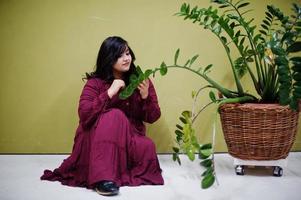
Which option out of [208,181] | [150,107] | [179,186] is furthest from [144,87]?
[208,181]

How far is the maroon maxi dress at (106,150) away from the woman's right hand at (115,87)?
3 centimetres

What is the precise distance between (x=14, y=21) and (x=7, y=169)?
1.09 m

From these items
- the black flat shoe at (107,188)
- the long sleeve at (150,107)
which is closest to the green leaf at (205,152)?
the black flat shoe at (107,188)

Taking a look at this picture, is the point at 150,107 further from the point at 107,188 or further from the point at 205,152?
the point at 205,152

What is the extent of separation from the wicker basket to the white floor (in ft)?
0.51

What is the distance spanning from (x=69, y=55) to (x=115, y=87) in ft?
2.31

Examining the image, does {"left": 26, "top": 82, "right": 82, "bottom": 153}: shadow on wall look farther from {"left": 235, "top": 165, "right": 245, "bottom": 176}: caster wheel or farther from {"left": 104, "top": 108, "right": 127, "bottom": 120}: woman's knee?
{"left": 235, "top": 165, "right": 245, "bottom": 176}: caster wheel

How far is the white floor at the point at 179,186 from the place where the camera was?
1.82 meters

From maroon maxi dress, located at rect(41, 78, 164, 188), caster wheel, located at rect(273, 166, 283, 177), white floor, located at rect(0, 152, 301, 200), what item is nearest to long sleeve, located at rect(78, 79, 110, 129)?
maroon maxi dress, located at rect(41, 78, 164, 188)

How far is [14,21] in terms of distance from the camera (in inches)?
104

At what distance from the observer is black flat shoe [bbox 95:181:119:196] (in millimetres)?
1828

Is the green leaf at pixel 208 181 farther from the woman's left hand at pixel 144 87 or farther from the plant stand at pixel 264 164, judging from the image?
the woman's left hand at pixel 144 87

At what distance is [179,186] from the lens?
1.99 metres

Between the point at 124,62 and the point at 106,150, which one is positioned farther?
the point at 124,62
